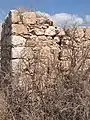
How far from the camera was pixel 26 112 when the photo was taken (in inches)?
226

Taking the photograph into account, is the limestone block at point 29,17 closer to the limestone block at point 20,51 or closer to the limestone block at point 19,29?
the limestone block at point 19,29

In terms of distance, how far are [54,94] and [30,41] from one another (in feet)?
5.85

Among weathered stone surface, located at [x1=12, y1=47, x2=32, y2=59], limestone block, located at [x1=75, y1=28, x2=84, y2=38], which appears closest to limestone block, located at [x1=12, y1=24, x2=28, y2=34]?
weathered stone surface, located at [x1=12, y1=47, x2=32, y2=59]

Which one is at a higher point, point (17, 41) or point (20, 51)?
point (17, 41)

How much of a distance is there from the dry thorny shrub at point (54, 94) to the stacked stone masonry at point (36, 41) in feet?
→ 0.68

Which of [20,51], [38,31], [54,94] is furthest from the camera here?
[38,31]

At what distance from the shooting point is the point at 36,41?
23.6 ft

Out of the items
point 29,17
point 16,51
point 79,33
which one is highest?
point 29,17

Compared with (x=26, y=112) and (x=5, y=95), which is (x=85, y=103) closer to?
(x=26, y=112)

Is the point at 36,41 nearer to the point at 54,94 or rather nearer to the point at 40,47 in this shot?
the point at 40,47

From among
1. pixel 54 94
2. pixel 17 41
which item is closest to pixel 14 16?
pixel 17 41

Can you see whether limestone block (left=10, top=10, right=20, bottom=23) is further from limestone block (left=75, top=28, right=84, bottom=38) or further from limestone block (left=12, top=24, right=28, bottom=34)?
limestone block (left=75, top=28, right=84, bottom=38)

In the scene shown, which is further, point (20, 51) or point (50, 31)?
point (50, 31)

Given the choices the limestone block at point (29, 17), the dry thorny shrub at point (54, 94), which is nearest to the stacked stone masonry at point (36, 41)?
the limestone block at point (29, 17)
